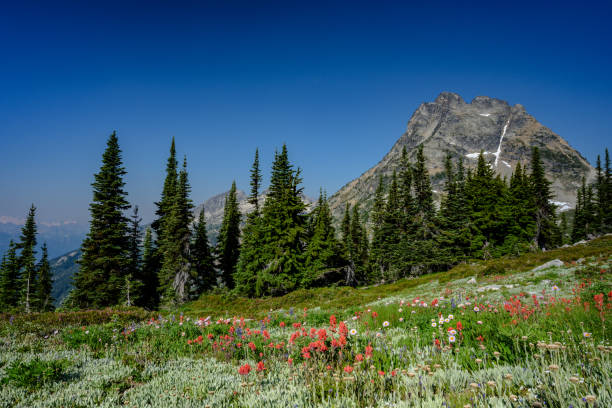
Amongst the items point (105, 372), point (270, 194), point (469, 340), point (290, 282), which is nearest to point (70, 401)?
point (105, 372)

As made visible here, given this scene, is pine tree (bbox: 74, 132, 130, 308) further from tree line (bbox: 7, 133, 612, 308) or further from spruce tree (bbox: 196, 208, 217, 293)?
spruce tree (bbox: 196, 208, 217, 293)

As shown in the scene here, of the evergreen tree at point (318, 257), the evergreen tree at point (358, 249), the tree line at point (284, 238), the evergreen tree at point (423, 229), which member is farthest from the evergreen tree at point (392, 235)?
the evergreen tree at point (318, 257)

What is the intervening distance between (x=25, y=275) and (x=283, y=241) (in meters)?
41.6

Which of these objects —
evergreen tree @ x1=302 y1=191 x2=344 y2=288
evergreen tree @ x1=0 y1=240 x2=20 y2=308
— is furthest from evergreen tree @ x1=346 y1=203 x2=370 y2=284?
evergreen tree @ x1=0 y1=240 x2=20 y2=308

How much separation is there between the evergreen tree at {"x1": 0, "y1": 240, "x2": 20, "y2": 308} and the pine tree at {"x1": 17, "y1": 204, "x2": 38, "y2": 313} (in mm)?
Result: 2280

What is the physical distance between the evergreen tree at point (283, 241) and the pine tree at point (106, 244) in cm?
1616

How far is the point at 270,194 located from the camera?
34.8 meters

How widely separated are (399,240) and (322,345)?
49.5m

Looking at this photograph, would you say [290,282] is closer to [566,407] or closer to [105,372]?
[105,372]

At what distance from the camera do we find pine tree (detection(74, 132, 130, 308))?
3069 centimetres

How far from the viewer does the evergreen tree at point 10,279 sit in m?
44.1

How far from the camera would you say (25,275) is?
42.2 m

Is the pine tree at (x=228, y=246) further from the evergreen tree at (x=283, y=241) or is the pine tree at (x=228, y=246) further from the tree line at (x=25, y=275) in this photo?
the tree line at (x=25, y=275)

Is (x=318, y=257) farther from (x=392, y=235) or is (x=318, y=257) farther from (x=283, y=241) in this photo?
(x=392, y=235)
